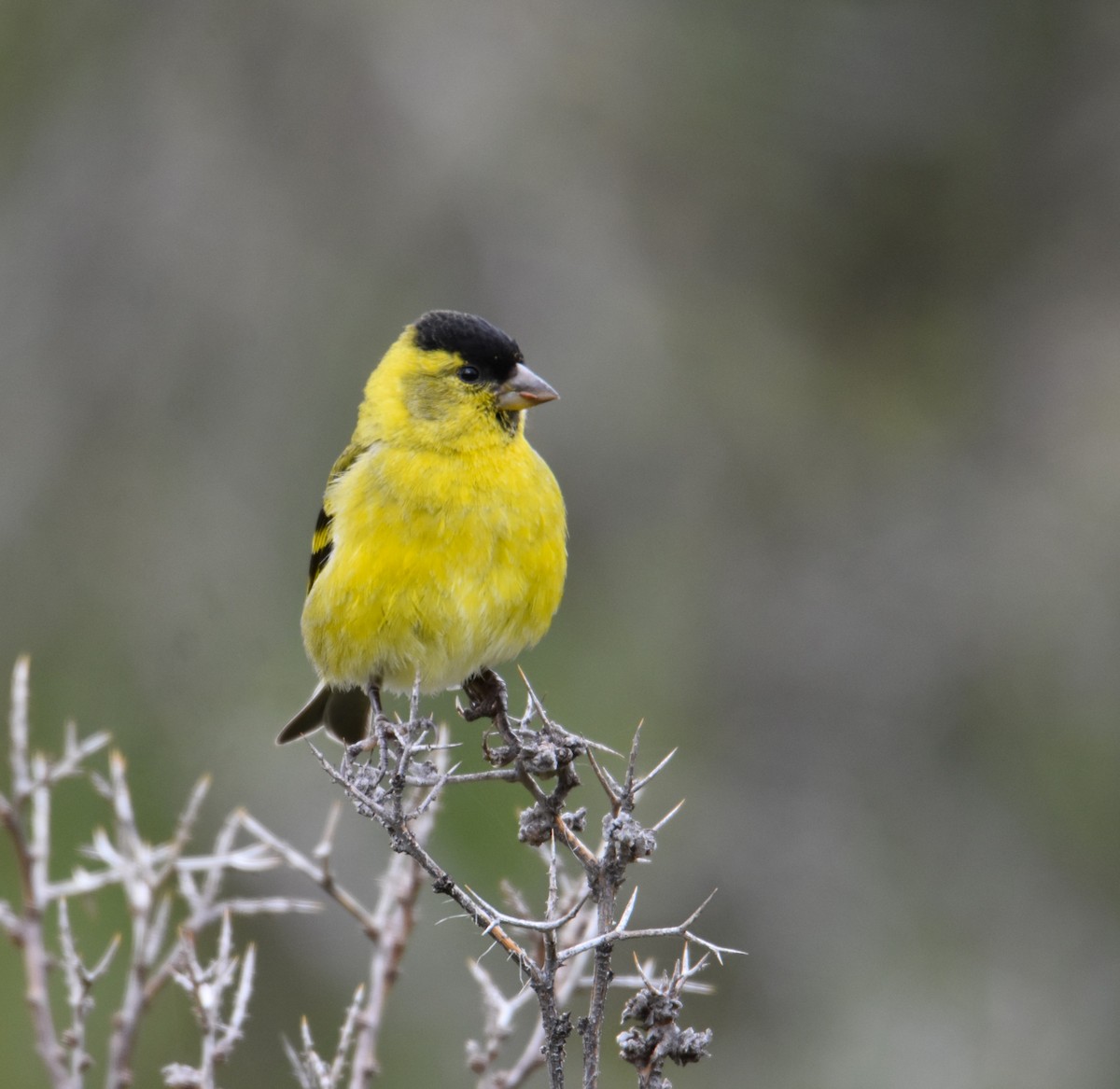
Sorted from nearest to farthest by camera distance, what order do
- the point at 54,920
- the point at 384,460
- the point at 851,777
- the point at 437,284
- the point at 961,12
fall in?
the point at 384,460 → the point at 54,920 → the point at 437,284 → the point at 851,777 → the point at 961,12

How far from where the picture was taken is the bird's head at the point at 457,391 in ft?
12.8

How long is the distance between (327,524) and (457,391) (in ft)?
1.73

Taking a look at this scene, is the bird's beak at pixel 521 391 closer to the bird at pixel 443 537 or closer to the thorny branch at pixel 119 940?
the bird at pixel 443 537

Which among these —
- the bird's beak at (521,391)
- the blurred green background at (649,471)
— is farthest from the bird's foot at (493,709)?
the blurred green background at (649,471)

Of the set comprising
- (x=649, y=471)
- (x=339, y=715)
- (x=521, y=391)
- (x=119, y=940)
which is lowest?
(x=119, y=940)

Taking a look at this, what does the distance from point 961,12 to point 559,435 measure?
13.9 ft

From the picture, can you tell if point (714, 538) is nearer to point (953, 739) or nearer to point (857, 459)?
point (857, 459)

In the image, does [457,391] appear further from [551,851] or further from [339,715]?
[551,851]

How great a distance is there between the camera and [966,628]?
8.51 m

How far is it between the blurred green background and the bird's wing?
8.27ft

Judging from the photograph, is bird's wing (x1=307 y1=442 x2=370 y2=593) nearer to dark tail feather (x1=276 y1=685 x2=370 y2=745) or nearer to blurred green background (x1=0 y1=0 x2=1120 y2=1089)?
dark tail feather (x1=276 y1=685 x2=370 y2=745)

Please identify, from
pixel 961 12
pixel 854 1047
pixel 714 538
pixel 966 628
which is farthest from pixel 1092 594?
pixel 961 12

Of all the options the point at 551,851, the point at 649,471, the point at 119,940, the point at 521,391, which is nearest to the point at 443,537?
the point at 521,391

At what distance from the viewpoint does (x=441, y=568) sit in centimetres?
361
